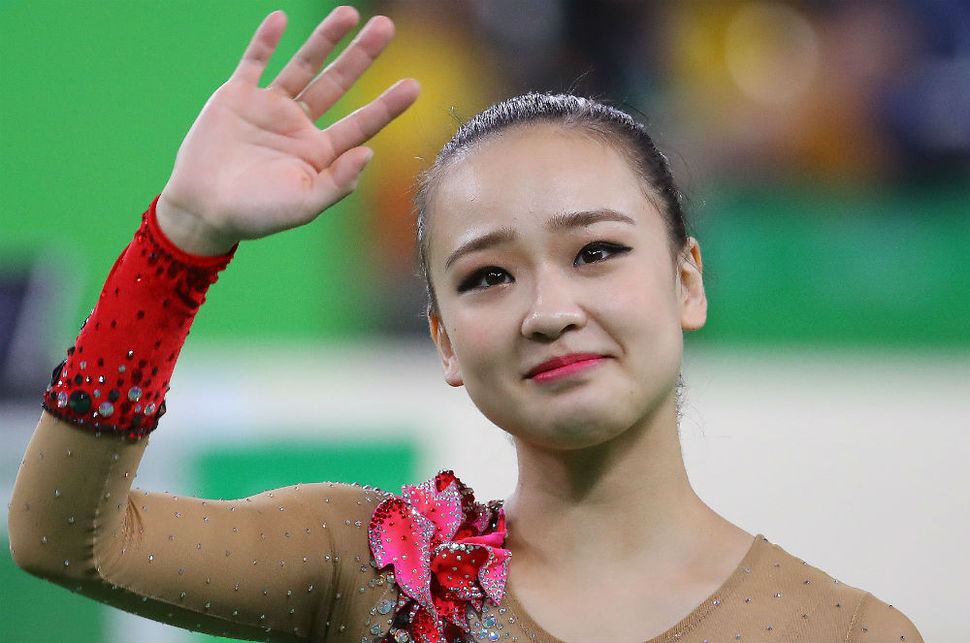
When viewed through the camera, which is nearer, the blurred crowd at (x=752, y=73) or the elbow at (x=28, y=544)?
the elbow at (x=28, y=544)

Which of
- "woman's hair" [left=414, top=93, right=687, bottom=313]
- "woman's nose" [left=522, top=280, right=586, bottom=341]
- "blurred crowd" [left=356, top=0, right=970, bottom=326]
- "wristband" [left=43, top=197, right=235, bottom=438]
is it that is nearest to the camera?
"wristband" [left=43, top=197, right=235, bottom=438]

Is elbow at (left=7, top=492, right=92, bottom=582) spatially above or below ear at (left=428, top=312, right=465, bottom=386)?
below

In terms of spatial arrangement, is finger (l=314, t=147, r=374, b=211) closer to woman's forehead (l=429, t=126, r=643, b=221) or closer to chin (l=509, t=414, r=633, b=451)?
woman's forehead (l=429, t=126, r=643, b=221)

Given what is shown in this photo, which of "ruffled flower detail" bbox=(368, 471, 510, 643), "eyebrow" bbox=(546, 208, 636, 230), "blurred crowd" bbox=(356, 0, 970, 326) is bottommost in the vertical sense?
"ruffled flower detail" bbox=(368, 471, 510, 643)

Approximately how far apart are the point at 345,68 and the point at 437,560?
0.52m

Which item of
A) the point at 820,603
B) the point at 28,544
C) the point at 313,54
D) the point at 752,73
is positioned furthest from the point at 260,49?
the point at 752,73

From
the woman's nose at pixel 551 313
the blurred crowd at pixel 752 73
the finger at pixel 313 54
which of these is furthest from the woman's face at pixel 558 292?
the blurred crowd at pixel 752 73

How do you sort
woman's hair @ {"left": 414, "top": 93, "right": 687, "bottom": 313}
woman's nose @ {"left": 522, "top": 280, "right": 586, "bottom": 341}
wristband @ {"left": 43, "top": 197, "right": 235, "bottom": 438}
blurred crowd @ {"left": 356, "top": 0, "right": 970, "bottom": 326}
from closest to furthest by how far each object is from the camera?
wristband @ {"left": 43, "top": 197, "right": 235, "bottom": 438}
woman's nose @ {"left": 522, "top": 280, "right": 586, "bottom": 341}
woman's hair @ {"left": 414, "top": 93, "right": 687, "bottom": 313}
blurred crowd @ {"left": 356, "top": 0, "right": 970, "bottom": 326}

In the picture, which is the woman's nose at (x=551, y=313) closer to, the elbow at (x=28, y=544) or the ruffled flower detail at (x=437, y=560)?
the ruffled flower detail at (x=437, y=560)

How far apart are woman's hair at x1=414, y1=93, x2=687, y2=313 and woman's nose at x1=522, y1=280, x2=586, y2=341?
0.19m

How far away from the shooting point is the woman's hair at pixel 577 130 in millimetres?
1341

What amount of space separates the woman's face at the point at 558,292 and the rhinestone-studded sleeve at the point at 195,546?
8.7 inches

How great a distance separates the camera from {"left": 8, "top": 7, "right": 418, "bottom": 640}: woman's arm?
3.44ft

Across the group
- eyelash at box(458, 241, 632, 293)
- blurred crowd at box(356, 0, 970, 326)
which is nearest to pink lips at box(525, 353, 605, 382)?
eyelash at box(458, 241, 632, 293)
